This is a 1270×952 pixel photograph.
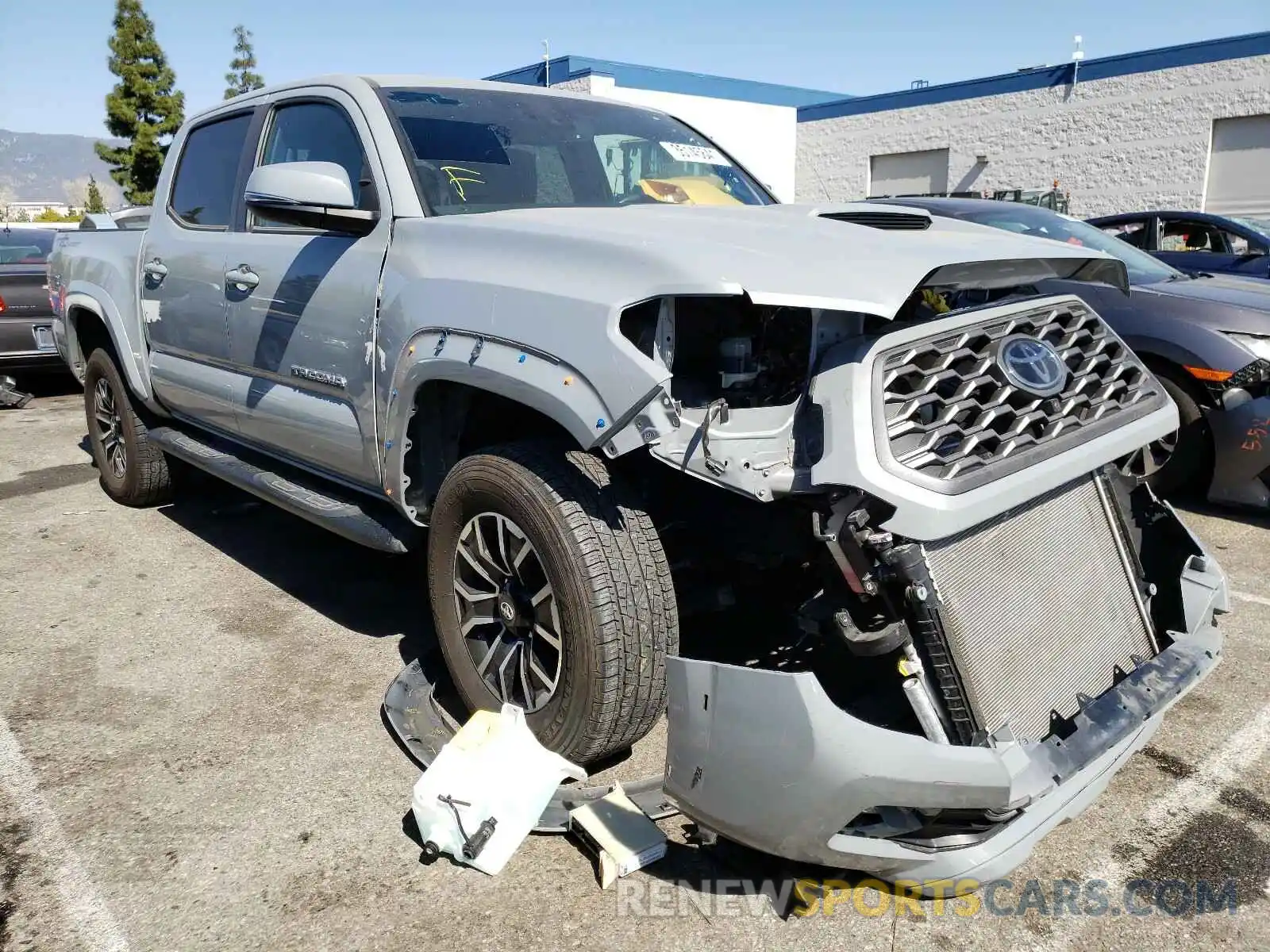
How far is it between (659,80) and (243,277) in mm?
22128

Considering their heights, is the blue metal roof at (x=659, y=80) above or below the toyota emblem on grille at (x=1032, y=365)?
above

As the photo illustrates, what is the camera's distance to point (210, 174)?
4387 millimetres

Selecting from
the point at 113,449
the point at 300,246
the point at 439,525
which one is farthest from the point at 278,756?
the point at 113,449

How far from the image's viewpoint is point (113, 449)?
5.63 meters

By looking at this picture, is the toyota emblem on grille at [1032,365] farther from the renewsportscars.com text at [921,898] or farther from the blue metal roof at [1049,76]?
the blue metal roof at [1049,76]

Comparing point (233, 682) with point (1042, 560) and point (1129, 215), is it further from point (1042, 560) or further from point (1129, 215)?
point (1129, 215)

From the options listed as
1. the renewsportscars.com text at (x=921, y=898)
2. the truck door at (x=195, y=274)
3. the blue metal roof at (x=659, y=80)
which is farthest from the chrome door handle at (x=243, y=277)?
the blue metal roof at (x=659, y=80)

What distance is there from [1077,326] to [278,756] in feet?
8.68

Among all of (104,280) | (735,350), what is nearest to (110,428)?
(104,280)

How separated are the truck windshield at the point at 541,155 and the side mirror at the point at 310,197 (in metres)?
0.24

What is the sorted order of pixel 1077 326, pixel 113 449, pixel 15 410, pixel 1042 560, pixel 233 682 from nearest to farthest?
1. pixel 1042 560
2. pixel 1077 326
3. pixel 233 682
4. pixel 113 449
5. pixel 15 410

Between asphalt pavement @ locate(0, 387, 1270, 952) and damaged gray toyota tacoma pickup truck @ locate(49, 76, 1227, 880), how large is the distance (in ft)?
0.97

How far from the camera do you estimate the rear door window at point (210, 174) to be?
13.7ft

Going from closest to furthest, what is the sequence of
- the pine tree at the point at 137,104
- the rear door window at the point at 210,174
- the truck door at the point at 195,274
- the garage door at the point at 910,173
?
the truck door at the point at 195,274 → the rear door window at the point at 210,174 → the garage door at the point at 910,173 → the pine tree at the point at 137,104
